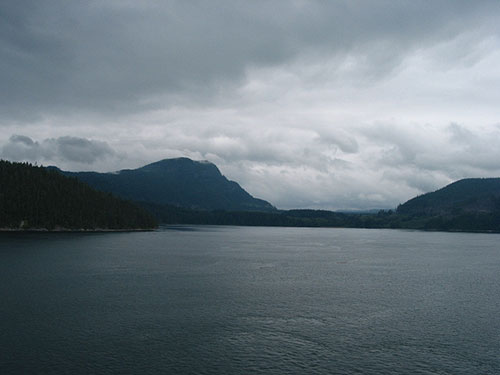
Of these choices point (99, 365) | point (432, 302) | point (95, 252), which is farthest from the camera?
point (95, 252)

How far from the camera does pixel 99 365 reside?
39.1 metres

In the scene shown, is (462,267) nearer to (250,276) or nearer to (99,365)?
(250,276)

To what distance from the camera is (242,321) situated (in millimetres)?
56156

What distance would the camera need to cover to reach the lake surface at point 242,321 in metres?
40.9

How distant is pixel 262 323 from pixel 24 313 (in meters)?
33.3

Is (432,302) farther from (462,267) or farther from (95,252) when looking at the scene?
(95,252)

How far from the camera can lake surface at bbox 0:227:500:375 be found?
40938 millimetres

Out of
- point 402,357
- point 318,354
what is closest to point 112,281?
point 318,354

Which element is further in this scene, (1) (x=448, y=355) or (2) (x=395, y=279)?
(2) (x=395, y=279)

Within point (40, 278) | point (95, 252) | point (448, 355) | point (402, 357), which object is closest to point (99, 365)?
point (402, 357)

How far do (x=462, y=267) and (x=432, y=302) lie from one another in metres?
60.0

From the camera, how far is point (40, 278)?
279 feet

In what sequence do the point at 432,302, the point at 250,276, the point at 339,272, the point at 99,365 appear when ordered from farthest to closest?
the point at 339,272 < the point at 250,276 < the point at 432,302 < the point at 99,365

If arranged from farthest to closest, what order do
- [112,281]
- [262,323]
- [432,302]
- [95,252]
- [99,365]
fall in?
1. [95,252]
2. [112,281]
3. [432,302]
4. [262,323]
5. [99,365]
